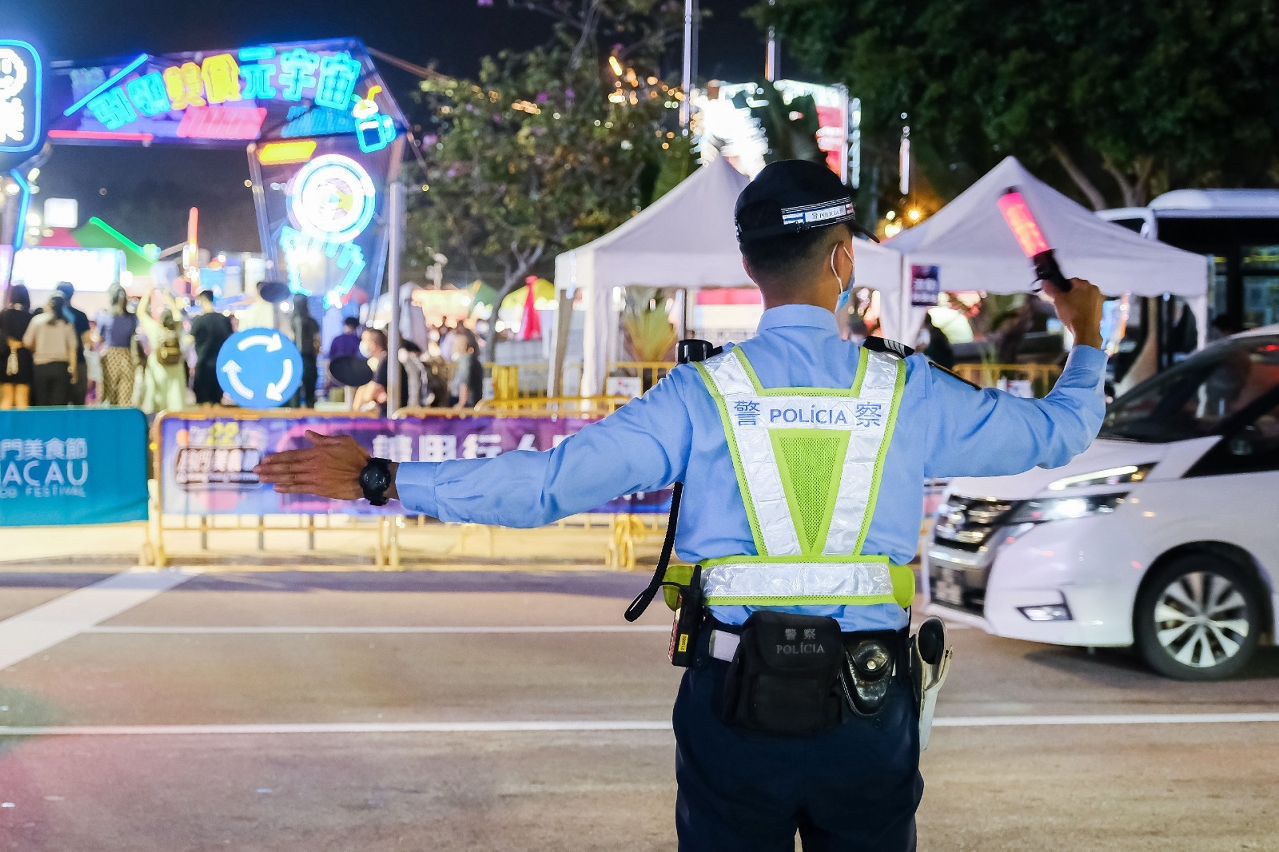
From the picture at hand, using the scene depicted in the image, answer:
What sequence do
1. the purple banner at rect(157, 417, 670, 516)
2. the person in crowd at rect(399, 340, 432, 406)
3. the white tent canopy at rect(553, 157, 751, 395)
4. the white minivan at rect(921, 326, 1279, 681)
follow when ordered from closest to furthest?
the white minivan at rect(921, 326, 1279, 681)
the purple banner at rect(157, 417, 670, 516)
the white tent canopy at rect(553, 157, 751, 395)
the person in crowd at rect(399, 340, 432, 406)

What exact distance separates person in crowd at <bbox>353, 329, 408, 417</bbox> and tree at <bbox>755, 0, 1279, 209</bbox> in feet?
33.8

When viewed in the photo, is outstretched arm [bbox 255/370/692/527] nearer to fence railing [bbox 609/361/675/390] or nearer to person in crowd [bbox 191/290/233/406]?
fence railing [bbox 609/361/675/390]

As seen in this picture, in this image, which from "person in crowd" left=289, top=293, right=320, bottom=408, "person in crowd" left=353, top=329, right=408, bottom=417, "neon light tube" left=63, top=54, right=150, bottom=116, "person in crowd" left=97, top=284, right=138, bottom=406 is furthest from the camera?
"neon light tube" left=63, top=54, right=150, bottom=116

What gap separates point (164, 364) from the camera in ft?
57.8

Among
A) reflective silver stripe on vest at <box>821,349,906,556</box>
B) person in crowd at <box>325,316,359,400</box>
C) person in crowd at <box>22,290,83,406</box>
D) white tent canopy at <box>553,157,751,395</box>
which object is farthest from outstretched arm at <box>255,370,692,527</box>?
person in crowd at <box>22,290,83,406</box>

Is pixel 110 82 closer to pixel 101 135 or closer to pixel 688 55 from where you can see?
pixel 101 135

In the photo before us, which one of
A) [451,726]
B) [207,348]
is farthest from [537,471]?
[207,348]

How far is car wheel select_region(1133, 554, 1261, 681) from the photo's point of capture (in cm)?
778

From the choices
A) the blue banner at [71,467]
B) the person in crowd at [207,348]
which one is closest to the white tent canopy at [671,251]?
the blue banner at [71,467]

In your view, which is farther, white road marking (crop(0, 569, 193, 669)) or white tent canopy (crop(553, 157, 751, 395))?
white tent canopy (crop(553, 157, 751, 395))

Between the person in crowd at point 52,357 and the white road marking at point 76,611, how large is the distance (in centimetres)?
589

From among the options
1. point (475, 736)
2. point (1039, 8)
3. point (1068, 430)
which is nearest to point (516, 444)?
point (475, 736)

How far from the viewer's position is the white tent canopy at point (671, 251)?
13523 millimetres

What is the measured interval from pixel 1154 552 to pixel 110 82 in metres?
17.5
